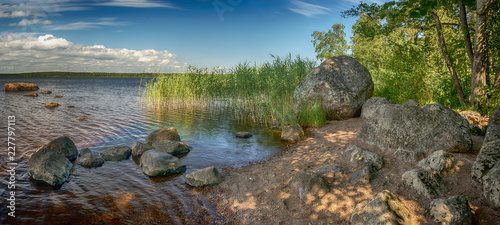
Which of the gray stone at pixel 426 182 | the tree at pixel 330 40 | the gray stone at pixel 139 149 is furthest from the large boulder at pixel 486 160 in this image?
the tree at pixel 330 40

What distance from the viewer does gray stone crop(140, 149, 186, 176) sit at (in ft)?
20.9

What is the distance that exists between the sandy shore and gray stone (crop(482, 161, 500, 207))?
98mm

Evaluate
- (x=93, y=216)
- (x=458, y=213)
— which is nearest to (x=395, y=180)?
(x=458, y=213)

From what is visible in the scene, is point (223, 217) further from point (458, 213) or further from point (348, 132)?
point (348, 132)

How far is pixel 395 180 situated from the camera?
4.66 meters

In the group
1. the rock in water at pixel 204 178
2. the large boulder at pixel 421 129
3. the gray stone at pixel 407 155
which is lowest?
the rock in water at pixel 204 178

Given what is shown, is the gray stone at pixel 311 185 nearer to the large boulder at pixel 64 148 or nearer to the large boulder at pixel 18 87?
the large boulder at pixel 64 148

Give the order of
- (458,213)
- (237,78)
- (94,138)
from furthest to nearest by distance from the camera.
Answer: (237,78) → (94,138) → (458,213)

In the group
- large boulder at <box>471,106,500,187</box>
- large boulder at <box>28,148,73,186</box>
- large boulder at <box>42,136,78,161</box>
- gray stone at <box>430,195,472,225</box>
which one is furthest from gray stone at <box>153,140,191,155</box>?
large boulder at <box>471,106,500,187</box>

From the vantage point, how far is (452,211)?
11.2 feet

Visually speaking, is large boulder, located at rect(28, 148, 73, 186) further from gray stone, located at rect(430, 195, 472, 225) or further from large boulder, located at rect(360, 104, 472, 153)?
large boulder, located at rect(360, 104, 472, 153)

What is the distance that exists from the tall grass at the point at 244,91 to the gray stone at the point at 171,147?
4444 millimetres

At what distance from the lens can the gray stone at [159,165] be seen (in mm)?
6355

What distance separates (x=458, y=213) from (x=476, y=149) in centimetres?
325
